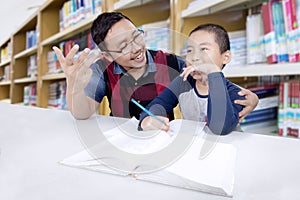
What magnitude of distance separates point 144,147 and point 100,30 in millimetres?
187

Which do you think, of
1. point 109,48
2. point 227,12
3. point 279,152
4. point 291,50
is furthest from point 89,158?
point 227,12

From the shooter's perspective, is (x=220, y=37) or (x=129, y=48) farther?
(x=220, y=37)

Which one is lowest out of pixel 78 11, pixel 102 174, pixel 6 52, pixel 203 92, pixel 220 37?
pixel 102 174

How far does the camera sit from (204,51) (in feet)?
1.43

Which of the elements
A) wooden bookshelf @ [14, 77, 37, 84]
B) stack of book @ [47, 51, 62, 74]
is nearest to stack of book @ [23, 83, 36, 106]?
wooden bookshelf @ [14, 77, 37, 84]

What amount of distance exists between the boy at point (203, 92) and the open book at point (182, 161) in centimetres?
3

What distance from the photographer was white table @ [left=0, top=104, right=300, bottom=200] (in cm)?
28

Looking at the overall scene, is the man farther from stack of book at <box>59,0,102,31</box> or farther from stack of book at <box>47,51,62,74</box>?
stack of book at <box>47,51,62,74</box>

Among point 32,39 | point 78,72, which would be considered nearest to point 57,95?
point 32,39

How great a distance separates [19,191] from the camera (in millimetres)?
281

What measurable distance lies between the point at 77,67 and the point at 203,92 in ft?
0.79

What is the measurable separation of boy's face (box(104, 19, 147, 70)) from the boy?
0.20 feet

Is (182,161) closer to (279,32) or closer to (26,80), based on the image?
(279,32)

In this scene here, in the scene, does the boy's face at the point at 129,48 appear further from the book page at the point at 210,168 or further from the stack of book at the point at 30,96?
the stack of book at the point at 30,96
